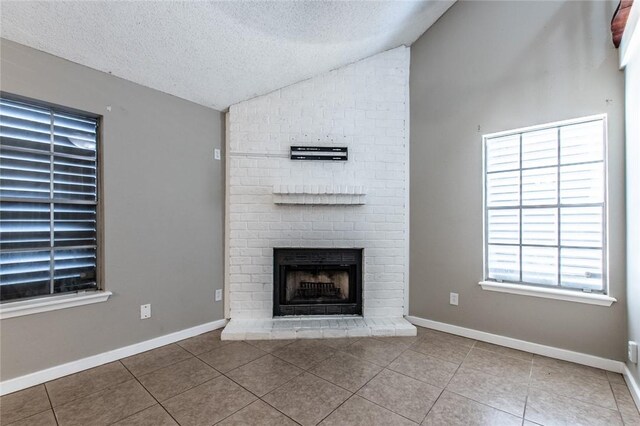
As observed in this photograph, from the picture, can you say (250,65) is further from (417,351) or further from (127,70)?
(417,351)

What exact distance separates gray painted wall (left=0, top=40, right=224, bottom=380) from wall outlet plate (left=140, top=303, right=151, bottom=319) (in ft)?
0.11

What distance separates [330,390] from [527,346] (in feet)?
6.17

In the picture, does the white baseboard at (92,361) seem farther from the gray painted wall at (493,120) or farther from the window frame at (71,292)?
the gray painted wall at (493,120)

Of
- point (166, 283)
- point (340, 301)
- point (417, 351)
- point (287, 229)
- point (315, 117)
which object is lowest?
point (417, 351)

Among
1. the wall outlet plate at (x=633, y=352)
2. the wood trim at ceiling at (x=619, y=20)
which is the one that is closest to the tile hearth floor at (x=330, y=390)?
the wall outlet plate at (x=633, y=352)

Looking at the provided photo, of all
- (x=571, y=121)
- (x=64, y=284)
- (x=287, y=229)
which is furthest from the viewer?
(x=287, y=229)

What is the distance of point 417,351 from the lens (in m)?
2.49

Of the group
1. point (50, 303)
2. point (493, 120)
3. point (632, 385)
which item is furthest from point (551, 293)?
point (50, 303)

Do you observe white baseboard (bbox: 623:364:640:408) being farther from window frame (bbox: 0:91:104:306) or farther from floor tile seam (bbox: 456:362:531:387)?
window frame (bbox: 0:91:104:306)

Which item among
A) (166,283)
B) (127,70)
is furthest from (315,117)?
(166,283)

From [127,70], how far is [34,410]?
251 cm

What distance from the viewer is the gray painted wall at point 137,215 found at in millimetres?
1967

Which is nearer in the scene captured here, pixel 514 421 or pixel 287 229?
pixel 514 421

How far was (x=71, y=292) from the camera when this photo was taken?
2.18m
